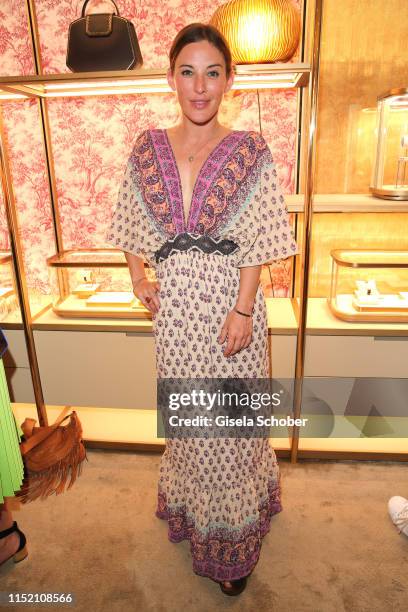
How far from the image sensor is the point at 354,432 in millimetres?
2318

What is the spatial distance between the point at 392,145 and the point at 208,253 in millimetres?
1217

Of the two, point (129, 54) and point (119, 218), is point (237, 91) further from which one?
point (119, 218)

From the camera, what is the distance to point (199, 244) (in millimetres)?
1390

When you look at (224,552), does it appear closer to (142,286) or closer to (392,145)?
(142,286)

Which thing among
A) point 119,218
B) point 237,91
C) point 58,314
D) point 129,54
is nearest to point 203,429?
point 119,218

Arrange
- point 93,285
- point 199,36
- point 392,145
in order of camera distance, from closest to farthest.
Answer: point 199,36 < point 392,145 < point 93,285

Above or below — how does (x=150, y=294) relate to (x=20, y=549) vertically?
above

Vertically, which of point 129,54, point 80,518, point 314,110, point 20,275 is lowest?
point 80,518

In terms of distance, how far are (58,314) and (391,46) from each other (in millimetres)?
1921

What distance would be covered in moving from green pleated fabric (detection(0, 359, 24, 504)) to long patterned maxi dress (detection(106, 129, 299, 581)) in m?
0.47

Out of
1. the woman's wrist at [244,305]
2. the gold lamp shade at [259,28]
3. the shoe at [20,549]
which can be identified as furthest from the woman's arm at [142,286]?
the shoe at [20,549]

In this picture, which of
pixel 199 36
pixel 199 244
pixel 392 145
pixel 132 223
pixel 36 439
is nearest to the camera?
pixel 199 36

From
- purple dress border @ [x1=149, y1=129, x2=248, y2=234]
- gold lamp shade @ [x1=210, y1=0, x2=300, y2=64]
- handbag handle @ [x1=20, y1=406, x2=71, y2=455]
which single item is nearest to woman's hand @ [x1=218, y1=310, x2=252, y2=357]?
purple dress border @ [x1=149, y1=129, x2=248, y2=234]

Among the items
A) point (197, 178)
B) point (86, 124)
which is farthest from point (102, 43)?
point (197, 178)
